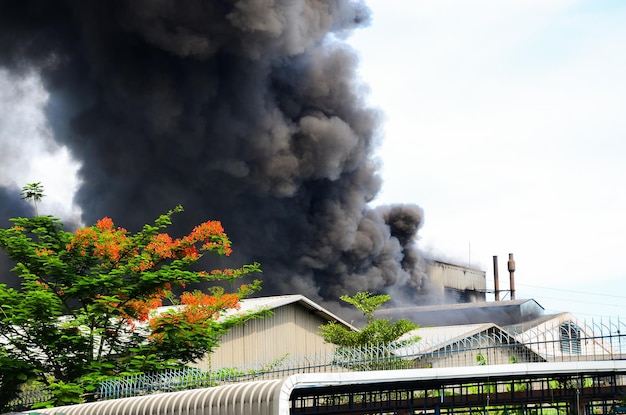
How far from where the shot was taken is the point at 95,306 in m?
23.8

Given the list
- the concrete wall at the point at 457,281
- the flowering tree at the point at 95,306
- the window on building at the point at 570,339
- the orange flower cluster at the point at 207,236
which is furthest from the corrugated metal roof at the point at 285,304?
the concrete wall at the point at 457,281

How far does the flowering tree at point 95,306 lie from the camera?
2367cm

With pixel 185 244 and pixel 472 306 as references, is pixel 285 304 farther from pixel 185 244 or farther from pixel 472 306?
pixel 472 306

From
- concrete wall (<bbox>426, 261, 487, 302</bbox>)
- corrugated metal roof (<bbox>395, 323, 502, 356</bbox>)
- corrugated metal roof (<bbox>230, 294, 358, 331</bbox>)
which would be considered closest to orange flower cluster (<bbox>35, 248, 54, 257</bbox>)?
corrugated metal roof (<bbox>230, 294, 358, 331</bbox>)

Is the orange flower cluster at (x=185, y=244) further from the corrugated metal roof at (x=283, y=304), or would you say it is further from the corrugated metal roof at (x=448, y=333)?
the corrugated metal roof at (x=448, y=333)

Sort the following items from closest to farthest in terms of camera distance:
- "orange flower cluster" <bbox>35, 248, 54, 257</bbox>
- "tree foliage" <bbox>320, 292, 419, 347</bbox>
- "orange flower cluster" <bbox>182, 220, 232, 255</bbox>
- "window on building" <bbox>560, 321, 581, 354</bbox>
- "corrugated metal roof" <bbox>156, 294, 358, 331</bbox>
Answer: "window on building" <bbox>560, 321, 581, 354</bbox>, "orange flower cluster" <bbox>35, 248, 54, 257</bbox>, "orange flower cluster" <bbox>182, 220, 232, 255</bbox>, "tree foliage" <bbox>320, 292, 419, 347</bbox>, "corrugated metal roof" <bbox>156, 294, 358, 331</bbox>

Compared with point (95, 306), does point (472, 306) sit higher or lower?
higher

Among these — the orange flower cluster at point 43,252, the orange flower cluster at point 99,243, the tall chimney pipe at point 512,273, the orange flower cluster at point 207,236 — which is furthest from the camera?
the tall chimney pipe at point 512,273

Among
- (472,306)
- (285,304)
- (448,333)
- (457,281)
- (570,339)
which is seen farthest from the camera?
(457,281)

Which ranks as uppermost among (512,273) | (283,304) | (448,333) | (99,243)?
(512,273)

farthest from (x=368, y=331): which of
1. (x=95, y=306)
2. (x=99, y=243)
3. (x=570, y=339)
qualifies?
(x=570, y=339)

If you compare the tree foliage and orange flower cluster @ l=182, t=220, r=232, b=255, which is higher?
orange flower cluster @ l=182, t=220, r=232, b=255

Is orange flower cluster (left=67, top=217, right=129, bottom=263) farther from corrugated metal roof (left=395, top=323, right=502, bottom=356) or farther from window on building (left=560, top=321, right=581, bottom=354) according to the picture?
corrugated metal roof (left=395, top=323, right=502, bottom=356)

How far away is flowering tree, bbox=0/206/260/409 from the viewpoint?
23.7 m
